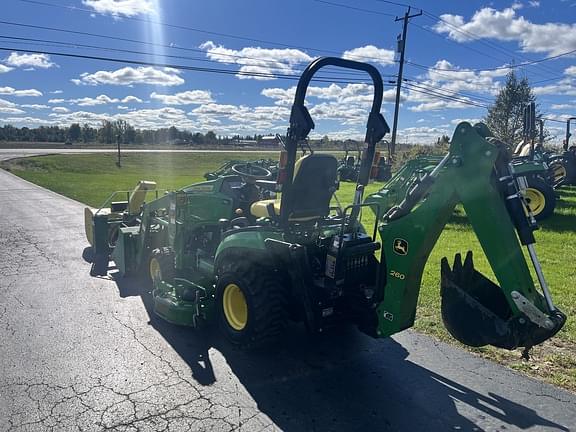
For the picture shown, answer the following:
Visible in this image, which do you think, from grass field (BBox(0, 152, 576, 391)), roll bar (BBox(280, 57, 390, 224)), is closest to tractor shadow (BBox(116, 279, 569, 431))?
grass field (BBox(0, 152, 576, 391))

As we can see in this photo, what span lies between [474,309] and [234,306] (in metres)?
2.28

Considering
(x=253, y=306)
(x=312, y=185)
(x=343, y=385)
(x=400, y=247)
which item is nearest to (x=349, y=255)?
(x=400, y=247)

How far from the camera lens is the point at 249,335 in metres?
4.25

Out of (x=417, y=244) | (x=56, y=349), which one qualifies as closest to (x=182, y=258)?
(x=56, y=349)

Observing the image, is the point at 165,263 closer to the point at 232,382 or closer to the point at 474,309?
the point at 232,382

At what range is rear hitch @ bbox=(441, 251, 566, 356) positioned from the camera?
10.3 feet

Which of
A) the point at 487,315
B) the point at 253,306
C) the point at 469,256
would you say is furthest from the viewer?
the point at 253,306

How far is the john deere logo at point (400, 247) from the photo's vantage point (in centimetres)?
361

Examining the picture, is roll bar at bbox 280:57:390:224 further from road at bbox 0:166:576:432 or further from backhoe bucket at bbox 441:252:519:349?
road at bbox 0:166:576:432

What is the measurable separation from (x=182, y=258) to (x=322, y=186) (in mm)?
2276

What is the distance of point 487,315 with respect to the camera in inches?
136

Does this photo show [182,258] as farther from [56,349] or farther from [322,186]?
[322,186]

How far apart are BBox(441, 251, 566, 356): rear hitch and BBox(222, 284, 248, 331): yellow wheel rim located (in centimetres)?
190

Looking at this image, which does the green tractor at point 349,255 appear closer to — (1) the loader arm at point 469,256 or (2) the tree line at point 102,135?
(1) the loader arm at point 469,256
